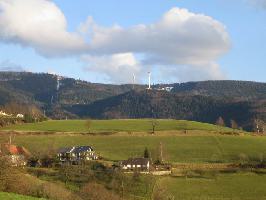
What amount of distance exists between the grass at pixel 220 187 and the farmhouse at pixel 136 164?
8374mm

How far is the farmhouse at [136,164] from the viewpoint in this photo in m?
75.8

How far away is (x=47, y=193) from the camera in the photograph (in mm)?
34375

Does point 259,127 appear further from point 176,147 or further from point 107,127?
point 176,147

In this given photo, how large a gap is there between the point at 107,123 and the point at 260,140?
41097 millimetres

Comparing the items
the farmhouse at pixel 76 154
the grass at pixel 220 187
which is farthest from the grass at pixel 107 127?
the grass at pixel 220 187

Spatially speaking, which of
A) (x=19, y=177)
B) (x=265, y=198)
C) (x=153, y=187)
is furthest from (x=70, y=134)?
(x=19, y=177)

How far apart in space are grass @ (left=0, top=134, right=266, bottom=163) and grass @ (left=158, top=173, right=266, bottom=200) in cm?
1598

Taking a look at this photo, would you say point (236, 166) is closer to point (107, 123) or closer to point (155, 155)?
point (155, 155)

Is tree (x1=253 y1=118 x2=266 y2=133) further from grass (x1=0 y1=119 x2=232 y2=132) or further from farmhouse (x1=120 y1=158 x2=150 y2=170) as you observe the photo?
farmhouse (x1=120 y1=158 x2=150 y2=170)

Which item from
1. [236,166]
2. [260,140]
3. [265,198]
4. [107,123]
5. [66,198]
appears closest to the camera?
[66,198]

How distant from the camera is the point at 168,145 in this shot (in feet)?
319

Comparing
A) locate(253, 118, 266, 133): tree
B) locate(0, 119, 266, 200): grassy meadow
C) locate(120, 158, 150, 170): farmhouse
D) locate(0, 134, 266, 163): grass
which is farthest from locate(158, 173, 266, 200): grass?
locate(253, 118, 266, 133): tree

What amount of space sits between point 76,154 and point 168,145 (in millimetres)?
16687

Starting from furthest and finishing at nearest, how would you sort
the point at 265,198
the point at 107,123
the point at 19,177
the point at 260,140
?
the point at 107,123, the point at 260,140, the point at 265,198, the point at 19,177
